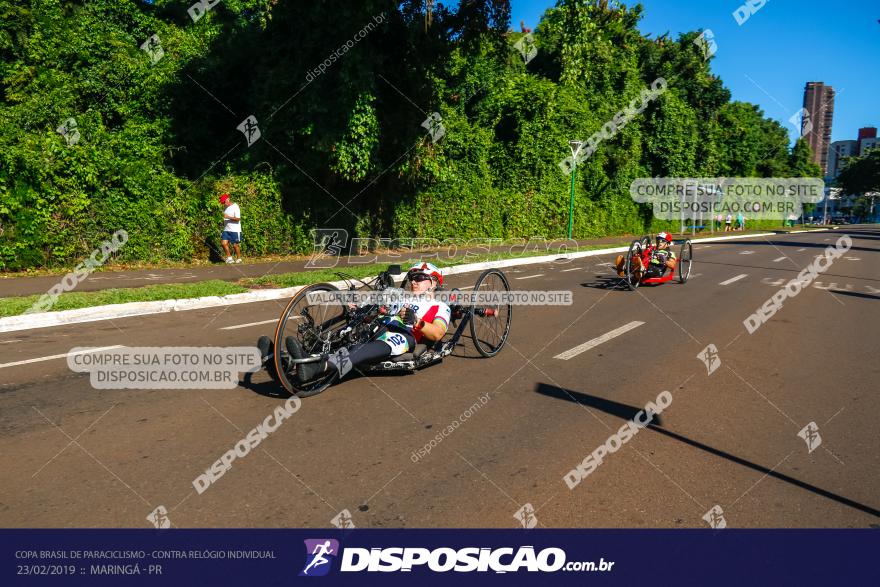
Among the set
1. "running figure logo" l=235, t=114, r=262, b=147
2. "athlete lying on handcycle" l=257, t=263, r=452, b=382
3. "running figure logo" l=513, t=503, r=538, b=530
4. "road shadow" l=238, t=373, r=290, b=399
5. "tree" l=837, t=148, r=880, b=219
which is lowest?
"running figure logo" l=513, t=503, r=538, b=530

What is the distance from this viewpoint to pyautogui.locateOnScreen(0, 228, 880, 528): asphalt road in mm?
3248

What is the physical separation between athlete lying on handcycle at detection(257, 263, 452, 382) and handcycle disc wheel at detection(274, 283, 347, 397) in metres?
0.11

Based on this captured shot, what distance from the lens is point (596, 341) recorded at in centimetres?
754

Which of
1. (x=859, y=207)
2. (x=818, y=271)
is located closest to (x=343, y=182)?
(x=818, y=271)

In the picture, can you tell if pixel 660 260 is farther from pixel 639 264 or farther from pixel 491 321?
pixel 491 321

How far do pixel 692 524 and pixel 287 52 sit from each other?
640 inches

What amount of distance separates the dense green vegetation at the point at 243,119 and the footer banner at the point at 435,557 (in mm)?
11297

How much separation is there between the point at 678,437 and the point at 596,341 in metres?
3.21

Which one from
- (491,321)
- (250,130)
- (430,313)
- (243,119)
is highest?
(243,119)

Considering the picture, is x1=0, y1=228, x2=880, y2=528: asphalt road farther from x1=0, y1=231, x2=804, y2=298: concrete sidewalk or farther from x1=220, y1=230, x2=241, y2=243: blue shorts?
x1=220, y1=230, x2=241, y2=243: blue shorts

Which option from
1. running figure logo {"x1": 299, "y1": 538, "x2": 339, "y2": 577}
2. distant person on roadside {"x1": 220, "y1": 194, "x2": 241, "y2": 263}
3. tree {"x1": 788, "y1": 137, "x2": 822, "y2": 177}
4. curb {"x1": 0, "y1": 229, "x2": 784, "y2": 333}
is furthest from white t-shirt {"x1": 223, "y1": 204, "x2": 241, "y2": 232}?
tree {"x1": 788, "y1": 137, "x2": 822, "y2": 177}

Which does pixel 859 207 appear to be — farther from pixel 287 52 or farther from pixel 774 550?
pixel 774 550

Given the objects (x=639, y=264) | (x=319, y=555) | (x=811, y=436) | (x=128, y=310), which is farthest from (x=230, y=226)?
(x=811, y=436)

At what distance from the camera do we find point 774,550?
2936mm
